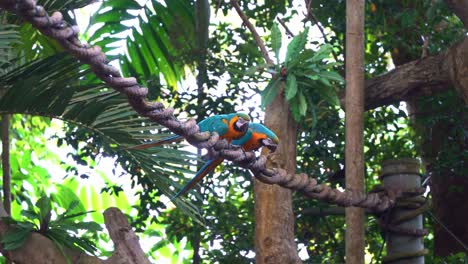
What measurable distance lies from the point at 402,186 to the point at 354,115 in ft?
1.86

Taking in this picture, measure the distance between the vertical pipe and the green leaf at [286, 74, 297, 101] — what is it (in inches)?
8.8

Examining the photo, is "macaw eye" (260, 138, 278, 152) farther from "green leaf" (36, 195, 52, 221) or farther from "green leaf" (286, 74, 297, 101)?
"green leaf" (36, 195, 52, 221)

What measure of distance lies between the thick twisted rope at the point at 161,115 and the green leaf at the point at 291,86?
0.28 metres

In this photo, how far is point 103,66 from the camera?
205 centimetres

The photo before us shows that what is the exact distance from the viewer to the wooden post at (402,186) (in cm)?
365

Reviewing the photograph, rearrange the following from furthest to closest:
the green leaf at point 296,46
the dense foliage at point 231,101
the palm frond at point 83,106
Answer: the dense foliage at point 231,101 < the green leaf at point 296,46 < the palm frond at point 83,106

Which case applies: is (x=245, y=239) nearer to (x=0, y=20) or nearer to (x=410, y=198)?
(x=410, y=198)

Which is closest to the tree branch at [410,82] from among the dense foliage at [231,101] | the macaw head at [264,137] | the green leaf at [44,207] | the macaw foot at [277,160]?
the dense foliage at [231,101]

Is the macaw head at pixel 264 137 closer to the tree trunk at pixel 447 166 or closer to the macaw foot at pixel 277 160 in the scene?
the macaw foot at pixel 277 160

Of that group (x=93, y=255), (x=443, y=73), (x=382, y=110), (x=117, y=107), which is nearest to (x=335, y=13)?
(x=382, y=110)

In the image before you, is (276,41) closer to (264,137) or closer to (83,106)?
(264,137)

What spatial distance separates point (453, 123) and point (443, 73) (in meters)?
0.84

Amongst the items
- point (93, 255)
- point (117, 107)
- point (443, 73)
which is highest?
point (443, 73)

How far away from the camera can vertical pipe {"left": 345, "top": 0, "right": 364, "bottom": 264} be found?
3.24 metres
